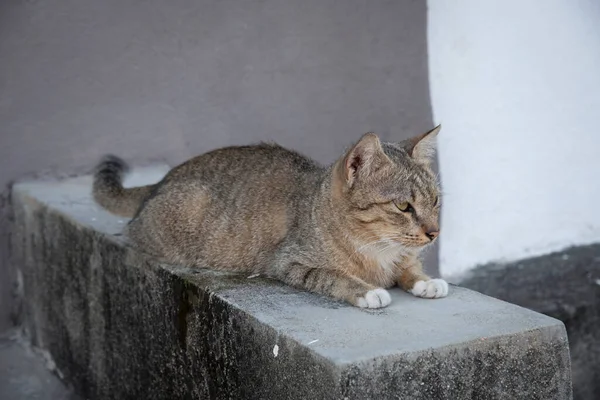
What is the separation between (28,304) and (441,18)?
2.87m

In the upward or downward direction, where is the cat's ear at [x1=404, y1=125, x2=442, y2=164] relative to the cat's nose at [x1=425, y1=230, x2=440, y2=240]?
upward

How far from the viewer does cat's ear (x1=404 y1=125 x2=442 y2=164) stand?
358 cm

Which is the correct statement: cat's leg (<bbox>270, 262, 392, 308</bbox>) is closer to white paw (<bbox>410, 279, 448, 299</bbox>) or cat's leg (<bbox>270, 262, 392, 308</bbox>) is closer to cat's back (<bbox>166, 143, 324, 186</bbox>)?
white paw (<bbox>410, 279, 448, 299</bbox>)

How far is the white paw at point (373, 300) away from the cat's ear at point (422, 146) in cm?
65

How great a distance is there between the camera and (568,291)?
231 inches

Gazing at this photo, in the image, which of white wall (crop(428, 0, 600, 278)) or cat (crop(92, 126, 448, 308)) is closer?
cat (crop(92, 126, 448, 308))

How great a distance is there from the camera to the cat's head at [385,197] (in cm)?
333

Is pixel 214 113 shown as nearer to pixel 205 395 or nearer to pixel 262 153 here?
pixel 262 153

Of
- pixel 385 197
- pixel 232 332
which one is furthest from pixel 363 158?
pixel 232 332

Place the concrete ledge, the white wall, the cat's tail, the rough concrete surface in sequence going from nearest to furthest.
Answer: the concrete ledge
the cat's tail
the rough concrete surface
the white wall

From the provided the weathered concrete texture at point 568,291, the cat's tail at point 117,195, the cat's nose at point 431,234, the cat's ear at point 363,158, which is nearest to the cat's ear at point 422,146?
the cat's ear at point 363,158

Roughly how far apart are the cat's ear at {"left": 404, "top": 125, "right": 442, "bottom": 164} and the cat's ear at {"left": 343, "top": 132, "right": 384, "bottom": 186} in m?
0.27

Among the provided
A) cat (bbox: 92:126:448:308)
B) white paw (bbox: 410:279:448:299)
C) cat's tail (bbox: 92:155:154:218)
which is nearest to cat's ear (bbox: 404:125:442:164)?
cat (bbox: 92:126:448:308)

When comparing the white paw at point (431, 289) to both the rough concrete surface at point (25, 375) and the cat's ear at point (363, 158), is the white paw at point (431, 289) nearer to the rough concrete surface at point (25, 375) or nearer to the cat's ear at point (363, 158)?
the cat's ear at point (363, 158)
